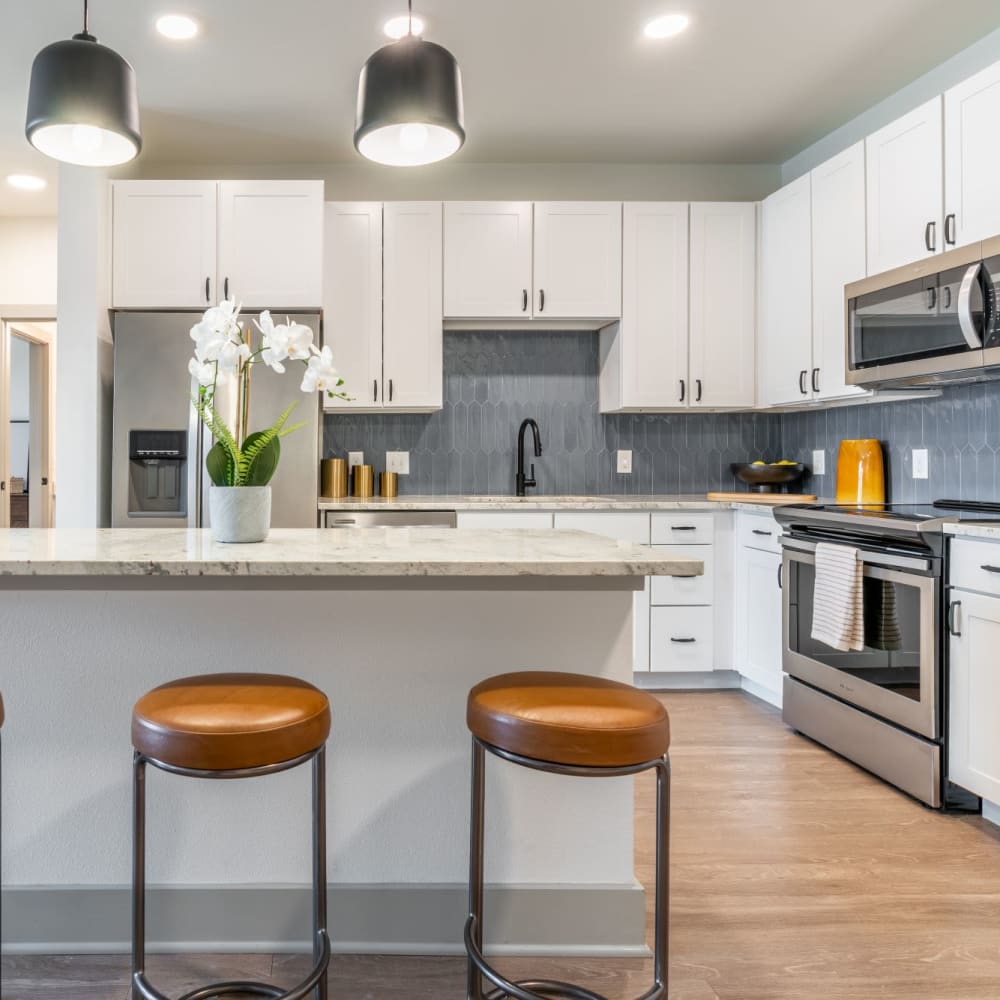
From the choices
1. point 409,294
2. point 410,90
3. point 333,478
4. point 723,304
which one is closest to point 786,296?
point 723,304

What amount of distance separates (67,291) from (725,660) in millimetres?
3618

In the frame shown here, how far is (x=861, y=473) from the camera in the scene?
3559 millimetres

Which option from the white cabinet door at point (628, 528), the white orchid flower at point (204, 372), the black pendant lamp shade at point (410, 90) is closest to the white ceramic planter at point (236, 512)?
the white orchid flower at point (204, 372)

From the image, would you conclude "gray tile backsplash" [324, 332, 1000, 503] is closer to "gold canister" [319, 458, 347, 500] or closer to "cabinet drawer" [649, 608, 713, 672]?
"gold canister" [319, 458, 347, 500]

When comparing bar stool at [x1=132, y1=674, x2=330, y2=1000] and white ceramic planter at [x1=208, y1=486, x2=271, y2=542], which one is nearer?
bar stool at [x1=132, y1=674, x2=330, y2=1000]

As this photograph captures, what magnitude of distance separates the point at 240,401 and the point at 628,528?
242 cm

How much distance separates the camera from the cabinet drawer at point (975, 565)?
224cm

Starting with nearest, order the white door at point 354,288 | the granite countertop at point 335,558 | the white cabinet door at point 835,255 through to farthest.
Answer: the granite countertop at point 335,558
the white cabinet door at point 835,255
the white door at point 354,288

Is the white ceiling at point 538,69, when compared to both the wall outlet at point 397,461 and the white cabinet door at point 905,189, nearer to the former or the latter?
the white cabinet door at point 905,189

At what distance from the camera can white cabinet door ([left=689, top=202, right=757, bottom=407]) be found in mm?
4051

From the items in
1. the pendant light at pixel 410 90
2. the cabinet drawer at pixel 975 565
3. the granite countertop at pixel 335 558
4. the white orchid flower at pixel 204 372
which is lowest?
the cabinet drawer at pixel 975 565

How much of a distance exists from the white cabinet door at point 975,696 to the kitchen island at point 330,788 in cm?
126

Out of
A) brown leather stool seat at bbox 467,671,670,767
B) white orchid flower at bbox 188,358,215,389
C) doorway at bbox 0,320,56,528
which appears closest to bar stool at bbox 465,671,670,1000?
brown leather stool seat at bbox 467,671,670,767

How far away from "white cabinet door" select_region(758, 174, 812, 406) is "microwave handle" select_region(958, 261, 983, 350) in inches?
43.7
